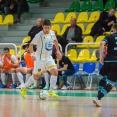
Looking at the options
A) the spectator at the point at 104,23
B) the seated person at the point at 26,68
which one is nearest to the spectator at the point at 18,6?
the spectator at the point at 104,23

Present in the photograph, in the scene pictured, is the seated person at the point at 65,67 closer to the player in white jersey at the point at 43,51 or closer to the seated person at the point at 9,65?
the seated person at the point at 9,65

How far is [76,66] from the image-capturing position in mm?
14586

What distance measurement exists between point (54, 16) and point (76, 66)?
4.78 meters

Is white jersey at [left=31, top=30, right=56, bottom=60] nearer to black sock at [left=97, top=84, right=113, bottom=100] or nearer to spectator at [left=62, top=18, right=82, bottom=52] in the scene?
black sock at [left=97, top=84, right=113, bottom=100]

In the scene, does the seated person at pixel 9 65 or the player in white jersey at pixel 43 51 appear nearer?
the player in white jersey at pixel 43 51

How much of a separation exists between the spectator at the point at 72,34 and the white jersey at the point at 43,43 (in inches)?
196

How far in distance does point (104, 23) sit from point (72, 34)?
123cm

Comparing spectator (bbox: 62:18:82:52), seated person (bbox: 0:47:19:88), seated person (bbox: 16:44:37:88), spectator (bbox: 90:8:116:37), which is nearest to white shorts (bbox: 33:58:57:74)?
seated person (bbox: 16:44:37:88)

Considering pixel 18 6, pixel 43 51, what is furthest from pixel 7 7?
pixel 43 51

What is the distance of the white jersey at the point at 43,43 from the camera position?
33.8 feet

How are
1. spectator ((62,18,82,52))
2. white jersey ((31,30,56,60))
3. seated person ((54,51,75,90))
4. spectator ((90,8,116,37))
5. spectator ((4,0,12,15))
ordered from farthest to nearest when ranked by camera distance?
spectator ((4,0,12,15)) < spectator ((90,8,116,37)) < spectator ((62,18,82,52)) < seated person ((54,51,75,90)) < white jersey ((31,30,56,60))

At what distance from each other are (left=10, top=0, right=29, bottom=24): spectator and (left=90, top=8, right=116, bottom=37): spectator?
4.08 m

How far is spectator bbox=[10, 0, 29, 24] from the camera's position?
18.8m

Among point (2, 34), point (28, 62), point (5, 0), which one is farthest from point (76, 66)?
point (5, 0)
